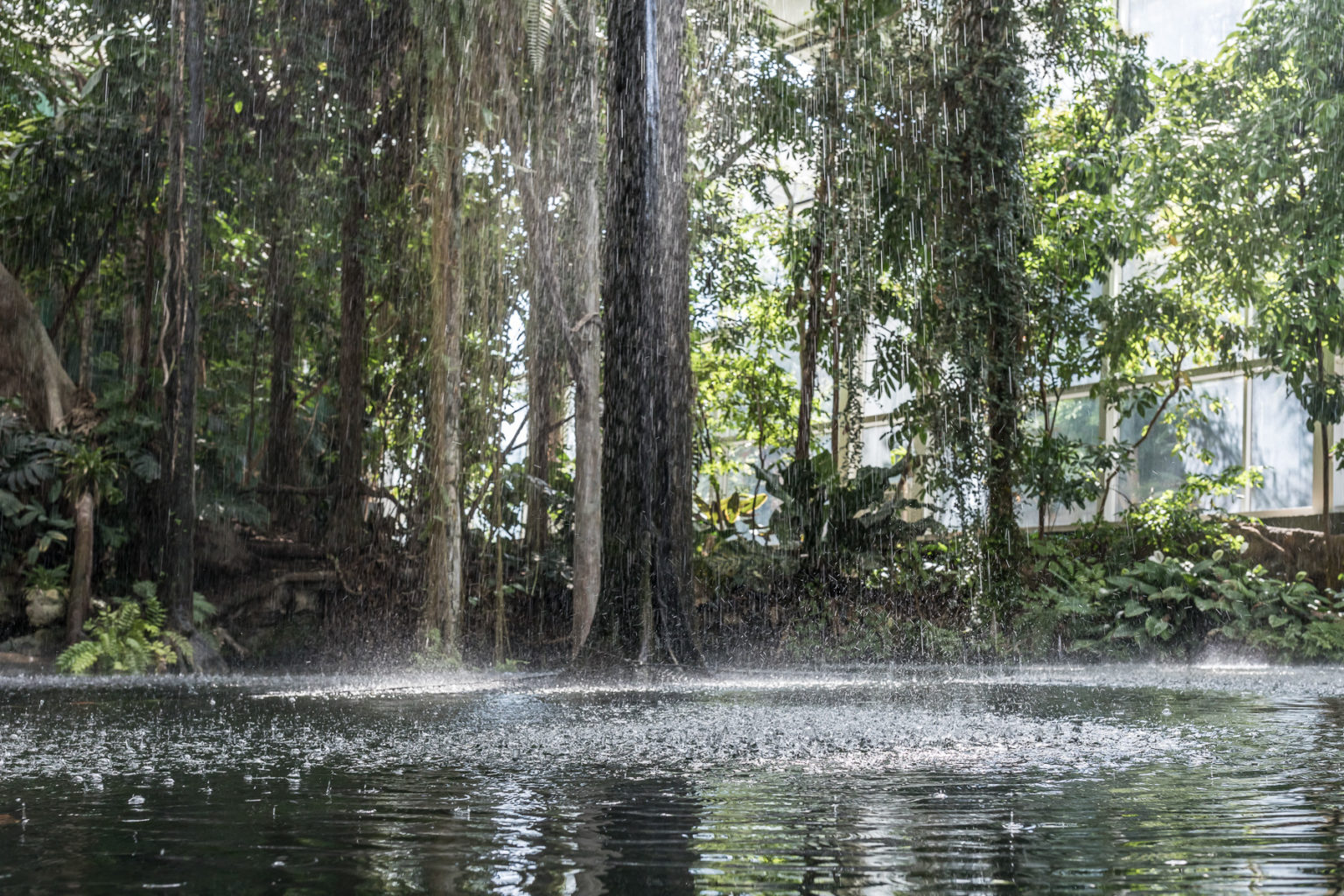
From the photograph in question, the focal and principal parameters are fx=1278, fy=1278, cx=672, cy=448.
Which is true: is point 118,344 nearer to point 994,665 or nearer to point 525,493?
point 525,493

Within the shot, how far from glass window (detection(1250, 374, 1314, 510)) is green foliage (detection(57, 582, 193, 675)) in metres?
10.1

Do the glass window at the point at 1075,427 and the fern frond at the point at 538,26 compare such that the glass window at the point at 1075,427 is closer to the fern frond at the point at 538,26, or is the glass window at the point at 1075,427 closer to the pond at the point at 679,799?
the fern frond at the point at 538,26

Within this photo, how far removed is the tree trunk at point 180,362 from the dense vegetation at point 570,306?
3cm

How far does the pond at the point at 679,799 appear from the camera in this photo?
4.82 ft

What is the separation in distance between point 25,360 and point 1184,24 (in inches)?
475

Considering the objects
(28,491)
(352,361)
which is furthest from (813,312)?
(28,491)

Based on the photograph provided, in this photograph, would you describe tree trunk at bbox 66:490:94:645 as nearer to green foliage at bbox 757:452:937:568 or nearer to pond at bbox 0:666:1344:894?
pond at bbox 0:666:1344:894

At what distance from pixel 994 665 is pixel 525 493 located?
4938 millimetres

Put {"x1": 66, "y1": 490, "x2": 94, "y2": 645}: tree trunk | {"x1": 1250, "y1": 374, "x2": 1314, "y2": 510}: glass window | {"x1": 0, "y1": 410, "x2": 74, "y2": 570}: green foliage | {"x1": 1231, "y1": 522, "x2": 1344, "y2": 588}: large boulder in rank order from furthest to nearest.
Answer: {"x1": 1250, "y1": 374, "x2": 1314, "y2": 510}: glass window, {"x1": 1231, "y1": 522, "x2": 1344, "y2": 588}: large boulder, {"x1": 0, "y1": 410, "x2": 74, "y2": 570}: green foliage, {"x1": 66, "y1": 490, "x2": 94, "y2": 645}: tree trunk

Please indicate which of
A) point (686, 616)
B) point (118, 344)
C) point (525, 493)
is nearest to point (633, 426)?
point (686, 616)

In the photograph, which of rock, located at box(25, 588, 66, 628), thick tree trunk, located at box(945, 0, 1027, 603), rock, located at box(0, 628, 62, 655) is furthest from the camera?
thick tree trunk, located at box(945, 0, 1027, 603)

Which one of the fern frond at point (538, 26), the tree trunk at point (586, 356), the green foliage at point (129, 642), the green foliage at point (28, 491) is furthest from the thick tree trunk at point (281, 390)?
the fern frond at point (538, 26)

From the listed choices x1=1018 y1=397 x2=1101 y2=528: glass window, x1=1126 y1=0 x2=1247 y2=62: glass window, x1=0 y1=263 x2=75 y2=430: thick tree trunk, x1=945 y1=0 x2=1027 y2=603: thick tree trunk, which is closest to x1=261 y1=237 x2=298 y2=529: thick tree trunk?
x1=0 y1=263 x2=75 y2=430: thick tree trunk

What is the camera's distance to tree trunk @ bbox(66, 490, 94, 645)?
9289 mm
